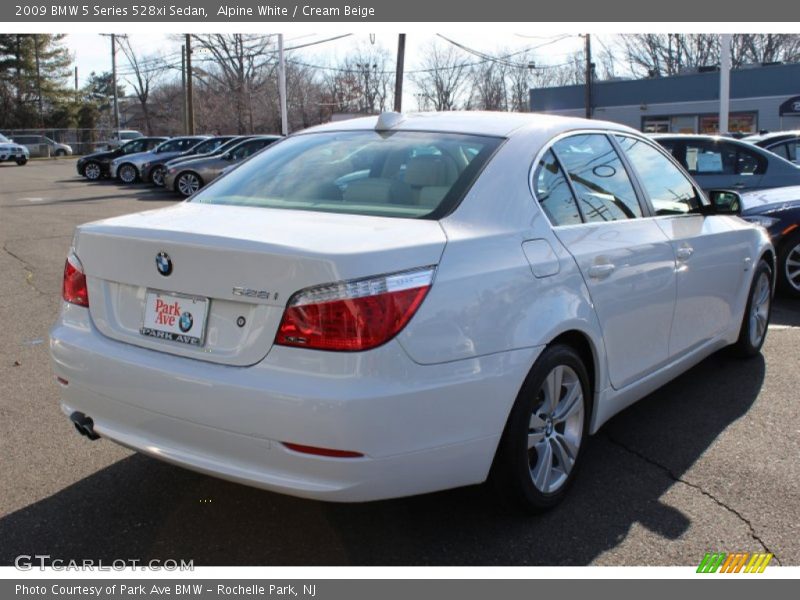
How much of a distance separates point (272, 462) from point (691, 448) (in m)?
2.47

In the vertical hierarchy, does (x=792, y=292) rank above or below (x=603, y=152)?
below

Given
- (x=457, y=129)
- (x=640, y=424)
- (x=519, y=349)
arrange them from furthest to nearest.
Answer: (x=640, y=424), (x=457, y=129), (x=519, y=349)

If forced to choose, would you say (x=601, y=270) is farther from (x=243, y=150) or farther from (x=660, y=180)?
(x=243, y=150)

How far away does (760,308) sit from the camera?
570cm

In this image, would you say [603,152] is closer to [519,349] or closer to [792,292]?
[519,349]

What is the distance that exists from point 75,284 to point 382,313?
4.88ft

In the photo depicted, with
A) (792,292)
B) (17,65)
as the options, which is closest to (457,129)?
(792,292)

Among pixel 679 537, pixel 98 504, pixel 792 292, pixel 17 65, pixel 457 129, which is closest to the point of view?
pixel 679 537

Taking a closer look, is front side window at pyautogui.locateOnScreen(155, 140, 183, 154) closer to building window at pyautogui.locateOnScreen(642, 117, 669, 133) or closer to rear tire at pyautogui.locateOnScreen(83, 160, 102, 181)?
rear tire at pyautogui.locateOnScreen(83, 160, 102, 181)

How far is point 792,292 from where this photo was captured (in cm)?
779

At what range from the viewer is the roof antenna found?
3848mm

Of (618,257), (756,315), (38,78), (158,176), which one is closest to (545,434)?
(618,257)

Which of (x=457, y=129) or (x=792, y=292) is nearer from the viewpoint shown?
(x=457, y=129)

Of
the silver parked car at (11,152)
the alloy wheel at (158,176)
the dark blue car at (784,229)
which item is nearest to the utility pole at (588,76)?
the alloy wheel at (158,176)
